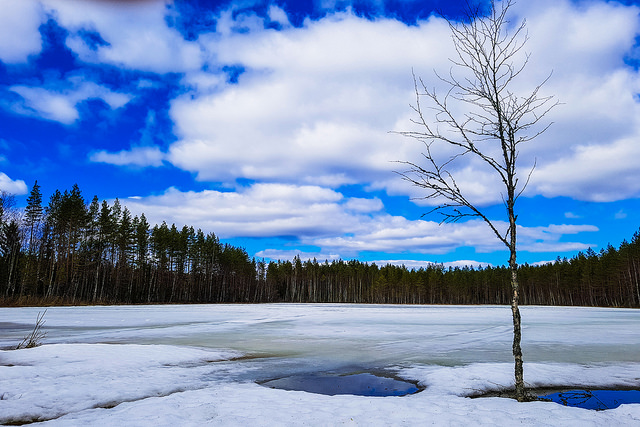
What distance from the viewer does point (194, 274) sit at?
80875 mm

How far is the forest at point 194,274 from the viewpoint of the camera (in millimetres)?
54094

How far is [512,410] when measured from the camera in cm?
547

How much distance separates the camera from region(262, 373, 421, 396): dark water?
7.27 m

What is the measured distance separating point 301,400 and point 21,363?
717cm

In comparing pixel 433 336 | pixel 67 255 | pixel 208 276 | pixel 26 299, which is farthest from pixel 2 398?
pixel 208 276

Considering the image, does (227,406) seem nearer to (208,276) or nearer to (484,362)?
(484,362)

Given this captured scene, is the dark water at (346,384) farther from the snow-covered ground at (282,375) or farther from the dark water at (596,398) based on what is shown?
the dark water at (596,398)

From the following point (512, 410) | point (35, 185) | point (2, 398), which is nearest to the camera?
point (512, 410)

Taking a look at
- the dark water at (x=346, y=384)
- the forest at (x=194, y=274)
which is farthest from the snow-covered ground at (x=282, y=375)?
the forest at (x=194, y=274)

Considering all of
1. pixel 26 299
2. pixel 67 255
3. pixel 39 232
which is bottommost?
pixel 26 299

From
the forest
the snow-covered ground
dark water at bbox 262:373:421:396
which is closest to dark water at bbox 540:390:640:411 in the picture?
the snow-covered ground

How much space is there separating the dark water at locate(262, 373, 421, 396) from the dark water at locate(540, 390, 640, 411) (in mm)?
2509

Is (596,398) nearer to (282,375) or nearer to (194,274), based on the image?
(282,375)

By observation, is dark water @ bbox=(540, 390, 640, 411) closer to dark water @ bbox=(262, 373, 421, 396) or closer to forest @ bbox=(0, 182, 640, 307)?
dark water @ bbox=(262, 373, 421, 396)
